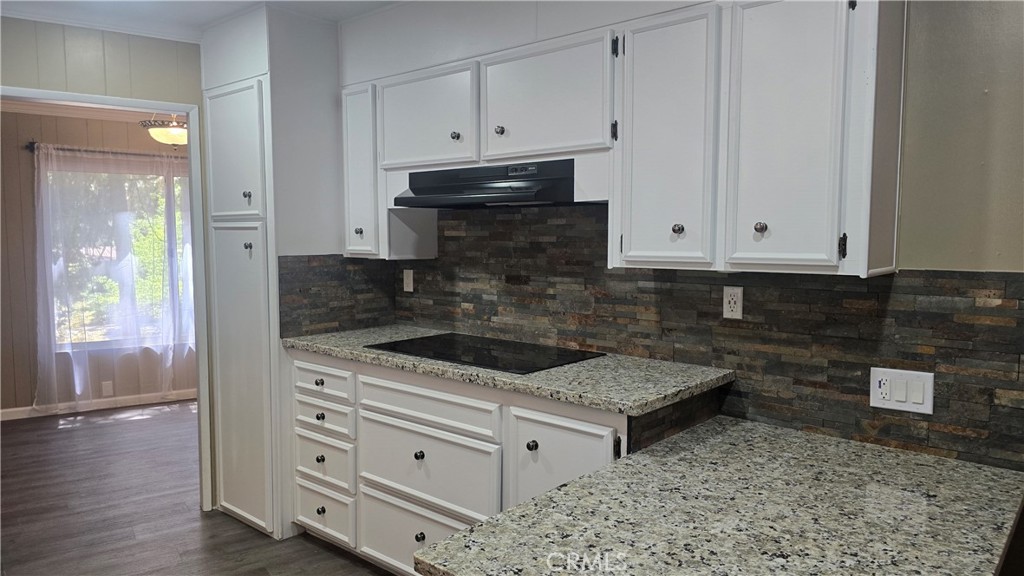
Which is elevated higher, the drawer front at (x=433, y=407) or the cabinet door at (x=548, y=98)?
the cabinet door at (x=548, y=98)

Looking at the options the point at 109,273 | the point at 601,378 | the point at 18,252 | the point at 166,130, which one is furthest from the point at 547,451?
the point at 18,252

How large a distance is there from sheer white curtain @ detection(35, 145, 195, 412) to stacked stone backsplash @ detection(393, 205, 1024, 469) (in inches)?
146

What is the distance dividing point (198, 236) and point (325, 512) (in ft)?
4.97

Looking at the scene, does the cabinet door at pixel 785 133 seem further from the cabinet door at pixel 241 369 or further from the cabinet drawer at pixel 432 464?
the cabinet door at pixel 241 369

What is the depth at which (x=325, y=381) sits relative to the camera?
2979mm

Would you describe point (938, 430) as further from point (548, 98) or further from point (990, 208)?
point (548, 98)

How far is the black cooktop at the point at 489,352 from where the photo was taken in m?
2.48

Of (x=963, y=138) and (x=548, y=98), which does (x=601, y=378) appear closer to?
(x=548, y=98)

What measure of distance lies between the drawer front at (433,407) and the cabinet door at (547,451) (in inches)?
3.6

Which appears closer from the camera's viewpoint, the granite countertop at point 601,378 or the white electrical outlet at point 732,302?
the granite countertop at point 601,378

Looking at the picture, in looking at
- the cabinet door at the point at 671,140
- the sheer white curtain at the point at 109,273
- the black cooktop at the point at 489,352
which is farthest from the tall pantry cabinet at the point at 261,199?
the sheer white curtain at the point at 109,273

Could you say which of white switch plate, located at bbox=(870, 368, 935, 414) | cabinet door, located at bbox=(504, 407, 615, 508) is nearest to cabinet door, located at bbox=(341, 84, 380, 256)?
cabinet door, located at bbox=(504, 407, 615, 508)

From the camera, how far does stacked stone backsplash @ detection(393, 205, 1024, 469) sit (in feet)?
6.07

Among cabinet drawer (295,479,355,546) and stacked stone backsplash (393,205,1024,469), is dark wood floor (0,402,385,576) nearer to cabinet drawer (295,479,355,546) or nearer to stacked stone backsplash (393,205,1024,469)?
cabinet drawer (295,479,355,546)
